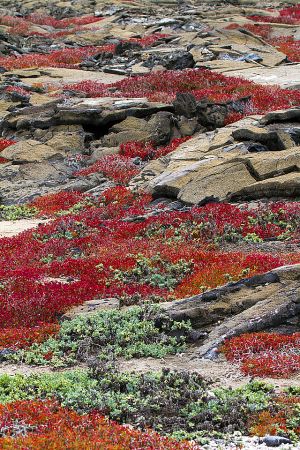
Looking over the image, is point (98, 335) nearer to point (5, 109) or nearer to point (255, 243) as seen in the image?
point (255, 243)

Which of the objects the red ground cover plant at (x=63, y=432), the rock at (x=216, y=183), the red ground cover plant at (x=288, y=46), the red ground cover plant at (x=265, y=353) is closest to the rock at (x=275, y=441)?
the red ground cover plant at (x=63, y=432)

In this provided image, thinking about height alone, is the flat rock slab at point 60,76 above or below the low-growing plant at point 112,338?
below

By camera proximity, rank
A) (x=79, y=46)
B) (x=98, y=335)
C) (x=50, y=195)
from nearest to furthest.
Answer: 1. (x=98, y=335)
2. (x=50, y=195)
3. (x=79, y=46)

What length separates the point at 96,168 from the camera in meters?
30.0

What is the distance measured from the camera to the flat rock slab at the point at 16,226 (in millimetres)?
23219

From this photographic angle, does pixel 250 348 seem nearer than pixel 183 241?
Yes

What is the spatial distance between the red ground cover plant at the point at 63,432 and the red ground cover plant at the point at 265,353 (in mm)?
2913

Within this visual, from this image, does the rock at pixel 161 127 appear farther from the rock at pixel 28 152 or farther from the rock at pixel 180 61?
the rock at pixel 180 61

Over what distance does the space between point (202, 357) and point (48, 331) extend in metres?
3.33

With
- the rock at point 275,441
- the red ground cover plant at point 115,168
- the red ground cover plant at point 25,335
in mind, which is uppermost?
the rock at point 275,441

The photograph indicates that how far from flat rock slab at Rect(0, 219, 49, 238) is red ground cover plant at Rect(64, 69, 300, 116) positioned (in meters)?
14.9

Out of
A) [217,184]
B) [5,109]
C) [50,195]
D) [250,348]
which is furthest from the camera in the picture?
[5,109]

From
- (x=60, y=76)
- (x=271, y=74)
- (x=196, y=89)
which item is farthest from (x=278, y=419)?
(x=60, y=76)

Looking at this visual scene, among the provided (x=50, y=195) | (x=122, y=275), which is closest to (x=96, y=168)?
(x=50, y=195)
